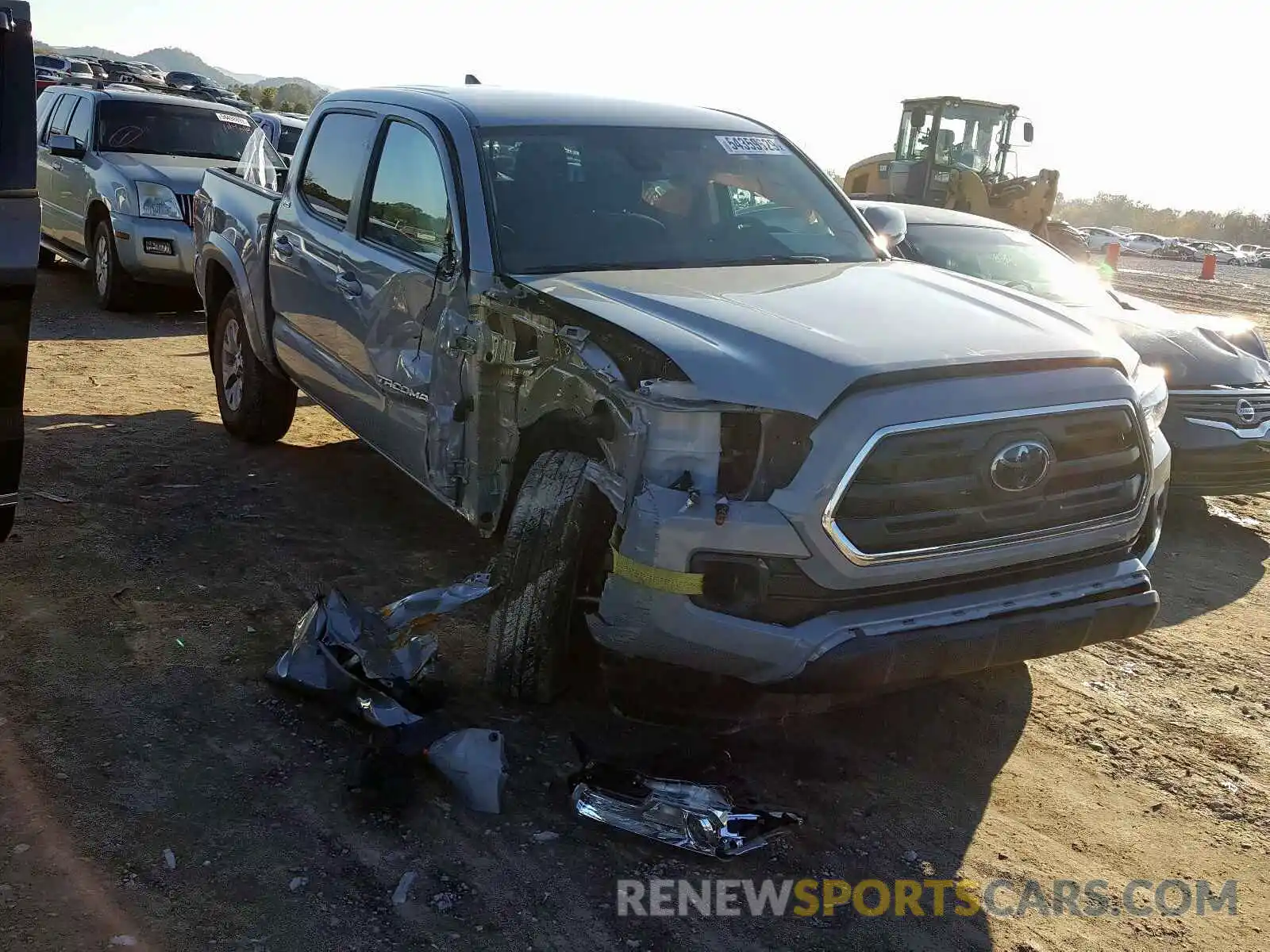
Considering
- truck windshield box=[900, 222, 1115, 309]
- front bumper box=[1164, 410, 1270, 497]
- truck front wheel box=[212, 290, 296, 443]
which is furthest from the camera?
truck windshield box=[900, 222, 1115, 309]

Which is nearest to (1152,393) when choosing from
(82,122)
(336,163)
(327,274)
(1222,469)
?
(1222,469)

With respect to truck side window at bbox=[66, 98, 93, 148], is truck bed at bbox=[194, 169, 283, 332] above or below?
below

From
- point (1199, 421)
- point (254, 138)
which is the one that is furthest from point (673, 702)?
point (254, 138)

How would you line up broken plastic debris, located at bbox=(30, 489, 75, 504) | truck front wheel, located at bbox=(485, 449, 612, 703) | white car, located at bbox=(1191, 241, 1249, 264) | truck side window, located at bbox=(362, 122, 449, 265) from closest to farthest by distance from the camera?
truck front wheel, located at bbox=(485, 449, 612, 703), truck side window, located at bbox=(362, 122, 449, 265), broken plastic debris, located at bbox=(30, 489, 75, 504), white car, located at bbox=(1191, 241, 1249, 264)

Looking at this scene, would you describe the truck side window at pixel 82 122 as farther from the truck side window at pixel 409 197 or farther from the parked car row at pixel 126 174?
the truck side window at pixel 409 197

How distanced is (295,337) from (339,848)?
328cm

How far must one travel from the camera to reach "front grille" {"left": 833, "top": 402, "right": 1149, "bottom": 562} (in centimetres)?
331

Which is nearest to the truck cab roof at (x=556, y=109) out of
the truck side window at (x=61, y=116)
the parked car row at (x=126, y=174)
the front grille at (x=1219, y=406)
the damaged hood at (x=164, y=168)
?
the front grille at (x=1219, y=406)

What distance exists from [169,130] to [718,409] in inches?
403

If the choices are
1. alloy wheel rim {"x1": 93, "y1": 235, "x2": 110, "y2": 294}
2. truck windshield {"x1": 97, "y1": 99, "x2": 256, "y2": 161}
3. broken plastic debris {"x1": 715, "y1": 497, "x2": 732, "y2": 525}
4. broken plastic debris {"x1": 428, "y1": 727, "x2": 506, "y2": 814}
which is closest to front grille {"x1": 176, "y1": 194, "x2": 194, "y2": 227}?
alloy wheel rim {"x1": 93, "y1": 235, "x2": 110, "y2": 294}

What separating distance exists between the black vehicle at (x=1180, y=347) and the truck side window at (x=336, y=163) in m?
2.25

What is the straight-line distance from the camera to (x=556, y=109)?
4.96 metres

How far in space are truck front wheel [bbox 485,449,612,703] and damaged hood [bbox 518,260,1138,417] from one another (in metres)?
0.53

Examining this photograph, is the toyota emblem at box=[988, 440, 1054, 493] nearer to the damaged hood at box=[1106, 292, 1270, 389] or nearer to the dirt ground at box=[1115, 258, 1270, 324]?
the damaged hood at box=[1106, 292, 1270, 389]
